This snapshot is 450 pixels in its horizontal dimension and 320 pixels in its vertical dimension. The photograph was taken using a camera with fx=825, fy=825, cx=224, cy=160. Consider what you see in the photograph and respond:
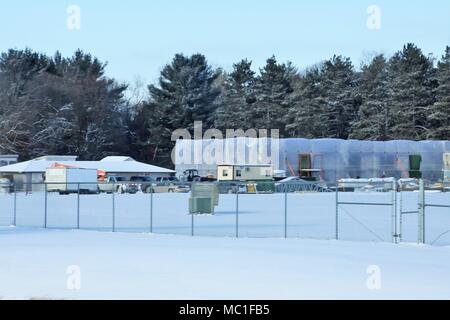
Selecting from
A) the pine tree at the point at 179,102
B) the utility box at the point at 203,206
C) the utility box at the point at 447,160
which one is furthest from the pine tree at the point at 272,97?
the utility box at the point at 203,206

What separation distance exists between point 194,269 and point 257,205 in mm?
30070

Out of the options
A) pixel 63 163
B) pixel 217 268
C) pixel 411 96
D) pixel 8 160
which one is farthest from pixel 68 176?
pixel 217 268

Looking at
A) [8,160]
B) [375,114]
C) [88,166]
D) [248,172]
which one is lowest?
[248,172]

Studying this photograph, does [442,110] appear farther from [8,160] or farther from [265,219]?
[265,219]

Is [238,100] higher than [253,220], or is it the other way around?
[238,100]

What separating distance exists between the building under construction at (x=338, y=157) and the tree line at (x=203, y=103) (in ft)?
37.8

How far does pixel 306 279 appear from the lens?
15.0 meters

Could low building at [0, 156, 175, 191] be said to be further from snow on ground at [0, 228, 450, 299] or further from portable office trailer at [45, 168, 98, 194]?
snow on ground at [0, 228, 450, 299]

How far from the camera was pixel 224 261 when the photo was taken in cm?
1798

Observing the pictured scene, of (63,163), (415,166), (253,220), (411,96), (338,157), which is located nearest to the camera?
(253,220)

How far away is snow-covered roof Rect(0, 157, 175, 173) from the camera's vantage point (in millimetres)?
78688

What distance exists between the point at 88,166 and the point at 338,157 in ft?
79.9

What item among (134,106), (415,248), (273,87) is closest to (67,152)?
(134,106)

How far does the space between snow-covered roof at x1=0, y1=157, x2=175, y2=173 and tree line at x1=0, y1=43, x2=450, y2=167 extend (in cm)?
1316
